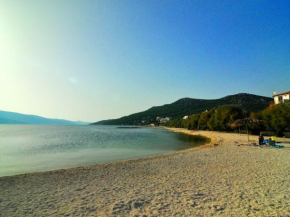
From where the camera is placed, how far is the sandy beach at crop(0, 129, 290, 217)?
226 inches

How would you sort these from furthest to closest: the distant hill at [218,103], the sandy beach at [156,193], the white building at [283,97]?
the distant hill at [218,103], the white building at [283,97], the sandy beach at [156,193]

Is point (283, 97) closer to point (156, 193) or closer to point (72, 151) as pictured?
A: point (72, 151)

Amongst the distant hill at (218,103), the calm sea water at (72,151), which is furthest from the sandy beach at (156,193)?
the distant hill at (218,103)

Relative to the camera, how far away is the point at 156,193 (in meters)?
7.28

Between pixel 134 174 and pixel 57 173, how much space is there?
5.16 metres

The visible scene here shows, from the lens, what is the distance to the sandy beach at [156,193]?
5734 mm

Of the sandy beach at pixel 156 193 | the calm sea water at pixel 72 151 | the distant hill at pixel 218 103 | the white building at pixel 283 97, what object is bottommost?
the calm sea water at pixel 72 151

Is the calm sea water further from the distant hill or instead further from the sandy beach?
the distant hill

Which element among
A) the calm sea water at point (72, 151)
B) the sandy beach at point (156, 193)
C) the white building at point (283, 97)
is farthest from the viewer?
the white building at point (283, 97)

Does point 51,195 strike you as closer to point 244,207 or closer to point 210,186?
point 210,186

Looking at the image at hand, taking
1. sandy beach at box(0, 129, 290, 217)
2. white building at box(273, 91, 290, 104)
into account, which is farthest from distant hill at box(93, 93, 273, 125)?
sandy beach at box(0, 129, 290, 217)

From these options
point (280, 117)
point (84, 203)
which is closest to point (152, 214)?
point (84, 203)

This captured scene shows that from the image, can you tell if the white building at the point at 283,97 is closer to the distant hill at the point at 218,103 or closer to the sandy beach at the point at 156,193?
the distant hill at the point at 218,103

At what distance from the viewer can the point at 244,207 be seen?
18.8 feet
